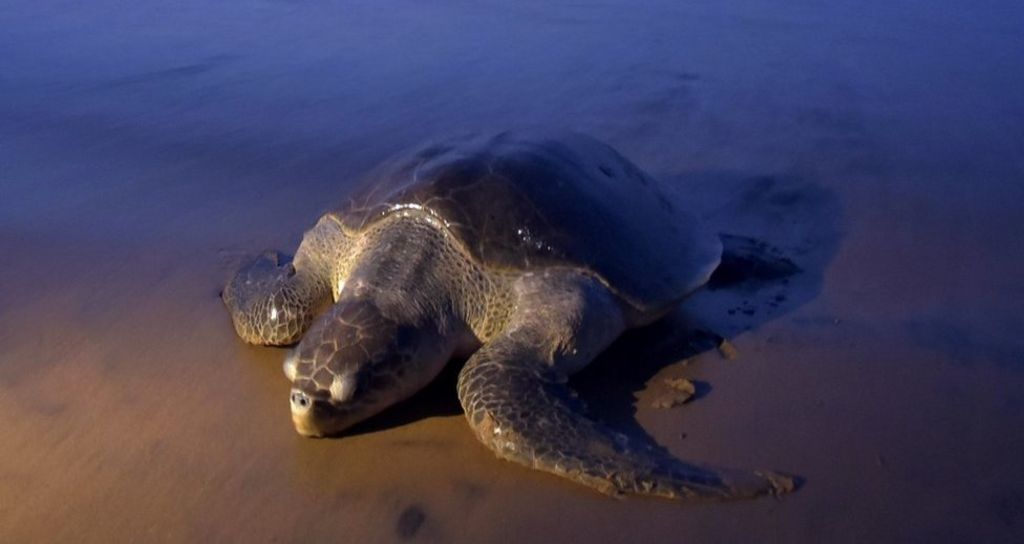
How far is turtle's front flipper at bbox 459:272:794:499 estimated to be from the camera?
93.1 inches

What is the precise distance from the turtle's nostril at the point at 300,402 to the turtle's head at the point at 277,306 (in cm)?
60

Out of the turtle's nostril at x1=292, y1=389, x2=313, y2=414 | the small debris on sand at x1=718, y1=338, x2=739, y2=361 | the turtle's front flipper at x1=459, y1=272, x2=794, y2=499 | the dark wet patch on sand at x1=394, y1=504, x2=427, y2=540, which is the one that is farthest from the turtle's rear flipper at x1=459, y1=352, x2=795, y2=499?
the small debris on sand at x1=718, y1=338, x2=739, y2=361

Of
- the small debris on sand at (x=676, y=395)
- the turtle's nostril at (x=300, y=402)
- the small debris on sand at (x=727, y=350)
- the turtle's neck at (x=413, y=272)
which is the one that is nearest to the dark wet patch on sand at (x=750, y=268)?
the small debris on sand at (x=727, y=350)

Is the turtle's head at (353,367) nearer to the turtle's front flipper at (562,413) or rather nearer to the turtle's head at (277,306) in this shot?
the turtle's front flipper at (562,413)

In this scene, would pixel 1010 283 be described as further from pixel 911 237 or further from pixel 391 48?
pixel 391 48

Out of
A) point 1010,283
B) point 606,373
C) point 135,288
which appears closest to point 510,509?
point 606,373

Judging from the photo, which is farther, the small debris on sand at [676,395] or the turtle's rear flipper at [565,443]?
the small debris on sand at [676,395]

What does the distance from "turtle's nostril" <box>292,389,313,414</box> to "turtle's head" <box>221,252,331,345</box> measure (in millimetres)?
604

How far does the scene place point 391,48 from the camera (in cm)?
746

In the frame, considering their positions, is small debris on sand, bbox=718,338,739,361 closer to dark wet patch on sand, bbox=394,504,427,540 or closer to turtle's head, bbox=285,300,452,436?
turtle's head, bbox=285,300,452,436

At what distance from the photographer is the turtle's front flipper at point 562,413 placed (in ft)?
7.76

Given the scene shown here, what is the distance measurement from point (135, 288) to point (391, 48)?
14.4ft

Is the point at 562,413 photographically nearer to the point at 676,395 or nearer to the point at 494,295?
the point at 676,395

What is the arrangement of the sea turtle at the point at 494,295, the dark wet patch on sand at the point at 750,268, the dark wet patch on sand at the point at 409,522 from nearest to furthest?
Result: the dark wet patch on sand at the point at 409,522 → the sea turtle at the point at 494,295 → the dark wet patch on sand at the point at 750,268
